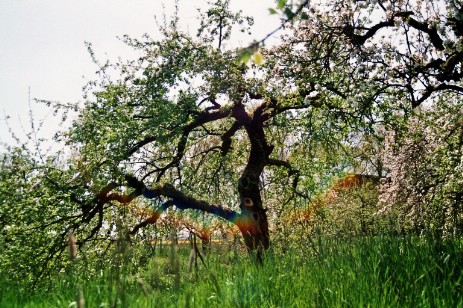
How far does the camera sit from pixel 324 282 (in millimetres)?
4355

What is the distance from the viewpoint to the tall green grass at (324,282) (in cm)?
379

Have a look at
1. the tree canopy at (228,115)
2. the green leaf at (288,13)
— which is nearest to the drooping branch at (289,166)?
the tree canopy at (228,115)

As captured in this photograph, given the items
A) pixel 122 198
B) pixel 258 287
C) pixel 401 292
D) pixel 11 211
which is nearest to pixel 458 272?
pixel 401 292

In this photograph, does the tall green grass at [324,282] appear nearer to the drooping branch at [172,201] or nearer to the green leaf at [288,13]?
the green leaf at [288,13]

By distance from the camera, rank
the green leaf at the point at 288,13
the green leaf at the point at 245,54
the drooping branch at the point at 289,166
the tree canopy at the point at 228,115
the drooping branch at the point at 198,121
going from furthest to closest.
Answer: the drooping branch at the point at 289,166 → the drooping branch at the point at 198,121 → the tree canopy at the point at 228,115 → the green leaf at the point at 288,13 → the green leaf at the point at 245,54

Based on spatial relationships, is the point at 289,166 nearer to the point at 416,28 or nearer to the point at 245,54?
the point at 416,28

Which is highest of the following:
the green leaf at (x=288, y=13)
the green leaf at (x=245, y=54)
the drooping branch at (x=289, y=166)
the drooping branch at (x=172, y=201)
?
the drooping branch at (x=289, y=166)

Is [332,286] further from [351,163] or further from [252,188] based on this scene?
[351,163]

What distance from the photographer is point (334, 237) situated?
5891 mm

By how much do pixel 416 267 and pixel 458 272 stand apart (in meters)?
0.40

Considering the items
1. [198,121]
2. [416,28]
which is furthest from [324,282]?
[198,121]

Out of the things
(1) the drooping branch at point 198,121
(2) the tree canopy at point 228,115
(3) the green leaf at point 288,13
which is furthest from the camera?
(1) the drooping branch at point 198,121

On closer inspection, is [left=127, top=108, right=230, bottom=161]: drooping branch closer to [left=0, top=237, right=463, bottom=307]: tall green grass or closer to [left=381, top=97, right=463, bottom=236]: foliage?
[left=381, top=97, right=463, bottom=236]: foliage

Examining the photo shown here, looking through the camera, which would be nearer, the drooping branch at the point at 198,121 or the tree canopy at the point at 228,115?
the tree canopy at the point at 228,115
